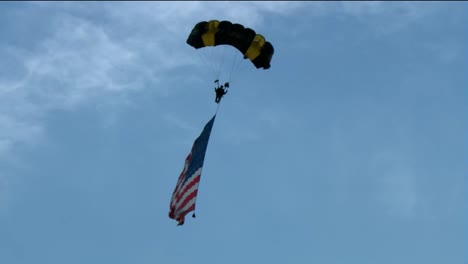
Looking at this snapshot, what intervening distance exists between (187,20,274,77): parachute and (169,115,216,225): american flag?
605cm

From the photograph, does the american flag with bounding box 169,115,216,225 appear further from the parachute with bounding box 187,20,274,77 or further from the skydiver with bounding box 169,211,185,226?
the parachute with bounding box 187,20,274,77

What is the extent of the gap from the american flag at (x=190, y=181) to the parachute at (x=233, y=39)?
6.05 meters

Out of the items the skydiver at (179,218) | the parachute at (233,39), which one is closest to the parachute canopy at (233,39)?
the parachute at (233,39)

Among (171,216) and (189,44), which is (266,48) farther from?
(171,216)

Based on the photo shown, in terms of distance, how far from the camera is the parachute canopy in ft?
173

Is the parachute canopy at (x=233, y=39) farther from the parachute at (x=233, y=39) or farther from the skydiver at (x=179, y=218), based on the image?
the skydiver at (x=179, y=218)

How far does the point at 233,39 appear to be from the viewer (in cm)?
5297

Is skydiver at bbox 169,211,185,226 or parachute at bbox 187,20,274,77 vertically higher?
parachute at bbox 187,20,274,77

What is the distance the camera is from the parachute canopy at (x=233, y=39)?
52.8 metres

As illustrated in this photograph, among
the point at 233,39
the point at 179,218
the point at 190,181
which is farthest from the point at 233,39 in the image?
the point at 179,218

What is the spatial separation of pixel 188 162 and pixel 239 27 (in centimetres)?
929

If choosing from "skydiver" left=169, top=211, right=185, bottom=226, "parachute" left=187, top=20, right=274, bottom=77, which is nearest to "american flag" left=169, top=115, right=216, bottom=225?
"skydiver" left=169, top=211, right=185, bottom=226

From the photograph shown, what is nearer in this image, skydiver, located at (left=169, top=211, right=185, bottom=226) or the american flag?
skydiver, located at (left=169, top=211, right=185, bottom=226)

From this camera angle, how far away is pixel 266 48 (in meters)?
53.2
